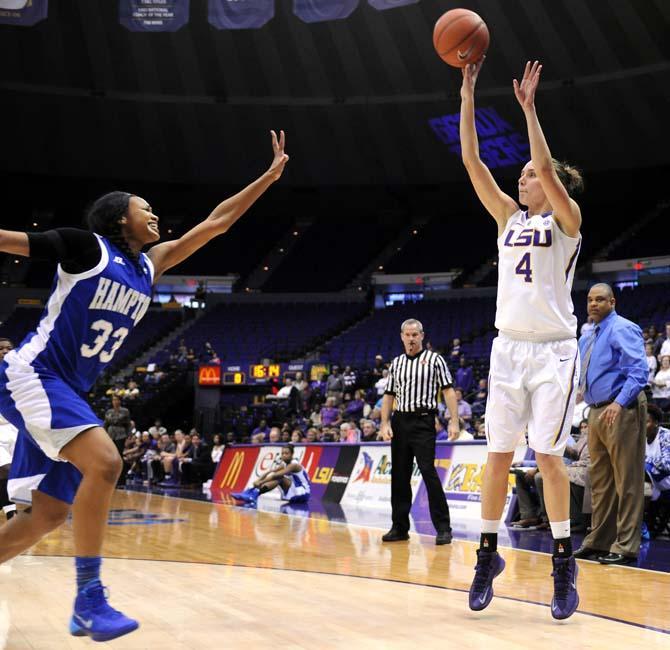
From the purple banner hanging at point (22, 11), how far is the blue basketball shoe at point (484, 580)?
17132mm

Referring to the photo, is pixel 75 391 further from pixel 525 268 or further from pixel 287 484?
pixel 287 484

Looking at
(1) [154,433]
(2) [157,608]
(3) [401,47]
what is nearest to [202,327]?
(1) [154,433]

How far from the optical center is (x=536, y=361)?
3.66 m

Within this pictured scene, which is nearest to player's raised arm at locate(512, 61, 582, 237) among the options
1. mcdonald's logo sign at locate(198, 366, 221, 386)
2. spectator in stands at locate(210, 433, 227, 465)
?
spectator in stands at locate(210, 433, 227, 465)

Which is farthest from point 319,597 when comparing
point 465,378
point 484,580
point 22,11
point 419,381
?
point 22,11

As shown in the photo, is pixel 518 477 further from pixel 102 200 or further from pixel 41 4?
pixel 41 4

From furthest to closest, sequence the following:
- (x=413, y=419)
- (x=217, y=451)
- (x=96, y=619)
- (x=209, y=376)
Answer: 1. (x=209, y=376)
2. (x=217, y=451)
3. (x=413, y=419)
4. (x=96, y=619)

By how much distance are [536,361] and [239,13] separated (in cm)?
1689

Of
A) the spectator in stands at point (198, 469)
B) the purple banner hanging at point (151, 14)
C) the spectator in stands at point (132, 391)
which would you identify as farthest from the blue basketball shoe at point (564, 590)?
the spectator in stands at point (132, 391)

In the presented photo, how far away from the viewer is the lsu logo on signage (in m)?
14.6

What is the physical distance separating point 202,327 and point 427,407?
21.3m

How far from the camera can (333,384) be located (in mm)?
18438

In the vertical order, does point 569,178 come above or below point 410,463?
above

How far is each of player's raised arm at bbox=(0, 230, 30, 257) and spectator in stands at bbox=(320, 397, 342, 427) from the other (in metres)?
Answer: 13.5
